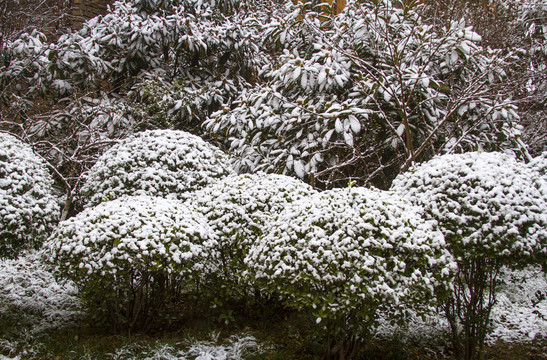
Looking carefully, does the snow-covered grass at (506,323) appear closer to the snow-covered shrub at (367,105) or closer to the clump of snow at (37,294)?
the snow-covered shrub at (367,105)

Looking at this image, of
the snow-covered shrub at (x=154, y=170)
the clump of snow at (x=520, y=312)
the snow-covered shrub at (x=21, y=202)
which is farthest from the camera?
the snow-covered shrub at (x=154, y=170)

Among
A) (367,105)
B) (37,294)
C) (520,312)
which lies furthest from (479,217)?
(37,294)

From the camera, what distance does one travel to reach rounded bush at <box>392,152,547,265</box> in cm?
311

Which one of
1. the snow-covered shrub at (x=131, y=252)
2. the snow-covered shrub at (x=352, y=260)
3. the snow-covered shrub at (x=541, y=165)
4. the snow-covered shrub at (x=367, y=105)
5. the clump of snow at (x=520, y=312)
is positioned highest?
the snow-covered shrub at (x=367, y=105)

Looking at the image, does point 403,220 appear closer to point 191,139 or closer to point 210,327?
point 210,327

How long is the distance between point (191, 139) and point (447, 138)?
334 centimetres

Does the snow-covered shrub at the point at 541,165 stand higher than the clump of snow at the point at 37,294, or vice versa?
the snow-covered shrub at the point at 541,165

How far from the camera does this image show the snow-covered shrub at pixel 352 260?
2.78 m

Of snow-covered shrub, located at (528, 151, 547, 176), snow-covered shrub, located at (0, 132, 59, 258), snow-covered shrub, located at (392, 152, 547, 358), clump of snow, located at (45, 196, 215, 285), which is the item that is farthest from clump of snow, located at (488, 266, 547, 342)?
snow-covered shrub, located at (0, 132, 59, 258)

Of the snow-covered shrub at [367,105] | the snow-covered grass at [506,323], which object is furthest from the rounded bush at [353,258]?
the snow-covered shrub at [367,105]

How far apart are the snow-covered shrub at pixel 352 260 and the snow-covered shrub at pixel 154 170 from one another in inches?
70.0

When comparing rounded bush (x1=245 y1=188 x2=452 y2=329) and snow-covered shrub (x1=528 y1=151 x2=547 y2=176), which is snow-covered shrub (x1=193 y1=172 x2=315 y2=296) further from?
snow-covered shrub (x1=528 y1=151 x2=547 y2=176)

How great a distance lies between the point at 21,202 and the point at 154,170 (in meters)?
1.28

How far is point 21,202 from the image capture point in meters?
4.04
